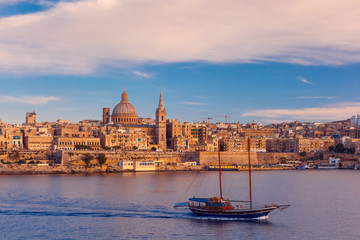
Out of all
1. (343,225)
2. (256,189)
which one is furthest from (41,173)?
(343,225)

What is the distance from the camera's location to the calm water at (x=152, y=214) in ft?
61.8

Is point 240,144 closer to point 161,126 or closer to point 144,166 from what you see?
point 161,126

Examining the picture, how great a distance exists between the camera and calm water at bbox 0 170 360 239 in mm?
18844

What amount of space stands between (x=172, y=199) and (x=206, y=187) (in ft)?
20.3

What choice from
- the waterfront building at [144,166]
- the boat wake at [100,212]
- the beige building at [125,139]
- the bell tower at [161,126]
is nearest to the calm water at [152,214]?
the boat wake at [100,212]

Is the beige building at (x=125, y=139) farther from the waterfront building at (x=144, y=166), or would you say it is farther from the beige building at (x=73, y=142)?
the waterfront building at (x=144, y=166)

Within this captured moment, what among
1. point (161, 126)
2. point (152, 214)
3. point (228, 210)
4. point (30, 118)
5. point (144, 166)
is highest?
point (30, 118)

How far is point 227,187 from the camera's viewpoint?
3216cm

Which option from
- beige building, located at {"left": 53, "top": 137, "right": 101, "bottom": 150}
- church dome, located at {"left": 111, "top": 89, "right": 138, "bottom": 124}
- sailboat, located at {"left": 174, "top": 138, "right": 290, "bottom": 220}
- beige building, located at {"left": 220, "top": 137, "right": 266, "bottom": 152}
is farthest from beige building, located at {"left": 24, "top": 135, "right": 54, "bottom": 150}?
sailboat, located at {"left": 174, "top": 138, "right": 290, "bottom": 220}

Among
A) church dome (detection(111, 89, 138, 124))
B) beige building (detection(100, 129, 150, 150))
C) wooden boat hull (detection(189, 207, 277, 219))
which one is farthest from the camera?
church dome (detection(111, 89, 138, 124))

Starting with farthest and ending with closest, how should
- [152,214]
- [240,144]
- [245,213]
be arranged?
1. [240,144]
2. [152,214]
3. [245,213]

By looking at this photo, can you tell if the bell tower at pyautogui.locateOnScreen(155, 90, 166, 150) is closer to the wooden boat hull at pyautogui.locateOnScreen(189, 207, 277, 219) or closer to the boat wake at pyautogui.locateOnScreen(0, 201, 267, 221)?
the boat wake at pyautogui.locateOnScreen(0, 201, 267, 221)

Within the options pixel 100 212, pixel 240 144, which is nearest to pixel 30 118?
pixel 240 144

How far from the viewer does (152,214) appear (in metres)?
22.0
